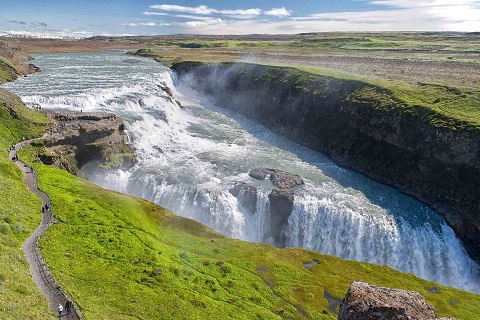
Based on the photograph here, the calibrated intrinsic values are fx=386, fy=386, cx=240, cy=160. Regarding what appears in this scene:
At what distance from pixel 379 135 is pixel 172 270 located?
166ft

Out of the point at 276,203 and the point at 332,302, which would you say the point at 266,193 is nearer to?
the point at 276,203

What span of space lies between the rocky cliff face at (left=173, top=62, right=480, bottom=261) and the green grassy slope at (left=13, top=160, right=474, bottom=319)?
798 inches

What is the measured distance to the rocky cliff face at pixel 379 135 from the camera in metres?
57.5

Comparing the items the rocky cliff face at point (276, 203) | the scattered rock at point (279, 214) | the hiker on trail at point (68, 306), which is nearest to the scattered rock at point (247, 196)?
the rocky cliff face at point (276, 203)

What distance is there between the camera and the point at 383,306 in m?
20.3

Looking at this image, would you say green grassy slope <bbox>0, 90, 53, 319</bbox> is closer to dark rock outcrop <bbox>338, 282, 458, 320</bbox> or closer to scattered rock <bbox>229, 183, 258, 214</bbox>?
dark rock outcrop <bbox>338, 282, 458, 320</bbox>

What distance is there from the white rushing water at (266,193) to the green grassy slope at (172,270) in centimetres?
715

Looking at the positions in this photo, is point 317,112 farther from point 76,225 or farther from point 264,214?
point 76,225

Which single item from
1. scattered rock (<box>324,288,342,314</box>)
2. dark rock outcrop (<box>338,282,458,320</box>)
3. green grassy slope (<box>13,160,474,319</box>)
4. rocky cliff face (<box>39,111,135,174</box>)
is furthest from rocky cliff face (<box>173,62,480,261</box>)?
rocky cliff face (<box>39,111,135,174</box>)

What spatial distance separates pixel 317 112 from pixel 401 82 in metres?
20.1

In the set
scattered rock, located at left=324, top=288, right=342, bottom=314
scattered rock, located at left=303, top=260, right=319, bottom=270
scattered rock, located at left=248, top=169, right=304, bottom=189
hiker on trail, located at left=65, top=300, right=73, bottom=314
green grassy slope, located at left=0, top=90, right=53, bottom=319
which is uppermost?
green grassy slope, located at left=0, top=90, right=53, bottom=319

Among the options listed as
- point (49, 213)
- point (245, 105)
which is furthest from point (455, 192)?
point (245, 105)

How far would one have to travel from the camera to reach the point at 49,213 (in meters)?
40.2

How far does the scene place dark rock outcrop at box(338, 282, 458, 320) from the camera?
2016cm
